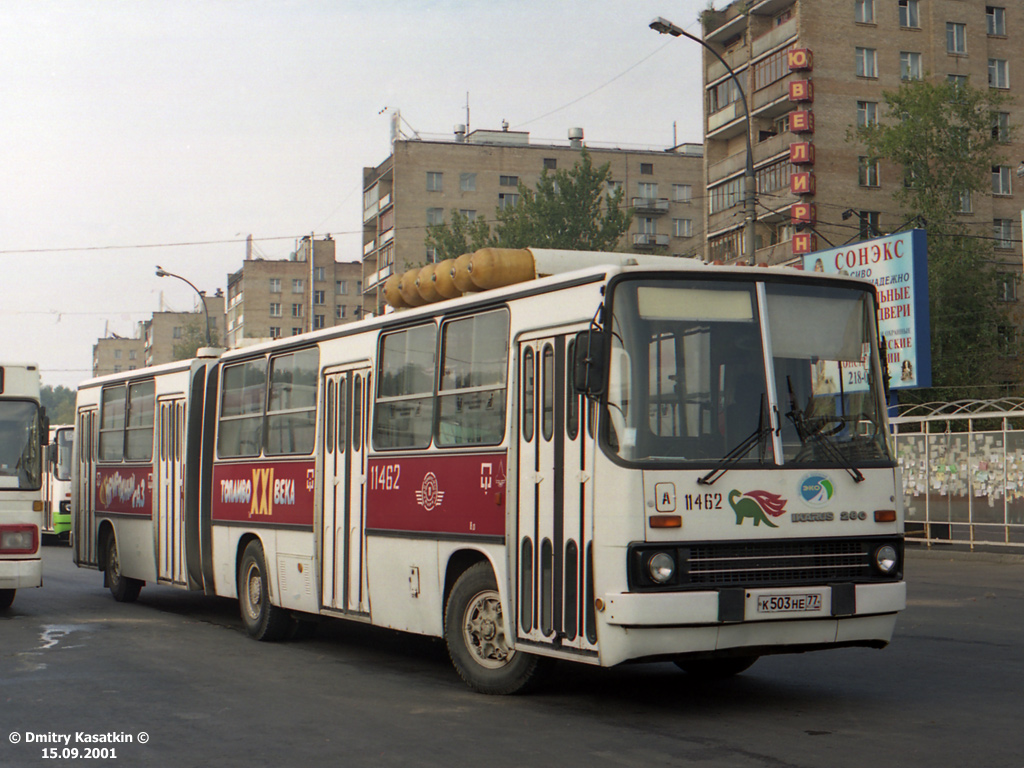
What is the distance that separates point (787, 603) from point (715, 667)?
217 cm

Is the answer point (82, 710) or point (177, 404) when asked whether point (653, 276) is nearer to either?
point (82, 710)

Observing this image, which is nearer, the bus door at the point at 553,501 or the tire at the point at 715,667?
the bus door at the point at 553,501

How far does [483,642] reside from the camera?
976 centimetres

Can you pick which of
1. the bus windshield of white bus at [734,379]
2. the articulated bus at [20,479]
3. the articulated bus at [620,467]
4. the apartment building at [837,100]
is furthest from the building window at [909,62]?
the bus windshield of white bus at [734,379]

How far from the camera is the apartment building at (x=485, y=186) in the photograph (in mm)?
91500

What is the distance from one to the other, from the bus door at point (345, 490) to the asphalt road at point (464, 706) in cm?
64

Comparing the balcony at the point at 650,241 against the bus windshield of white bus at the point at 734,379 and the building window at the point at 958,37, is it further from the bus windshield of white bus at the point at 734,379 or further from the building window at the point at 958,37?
the bus windshield of white bus at the point at 734,379

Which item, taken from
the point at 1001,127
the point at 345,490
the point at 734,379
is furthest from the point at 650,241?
the point at 734,379

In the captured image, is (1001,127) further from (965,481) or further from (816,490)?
(816,490)

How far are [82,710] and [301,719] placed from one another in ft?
5.08

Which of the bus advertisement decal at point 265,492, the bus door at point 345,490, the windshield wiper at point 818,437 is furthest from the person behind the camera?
the bus advertisement decal at point 265,492

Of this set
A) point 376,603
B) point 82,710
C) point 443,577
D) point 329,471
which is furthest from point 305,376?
point 82,710

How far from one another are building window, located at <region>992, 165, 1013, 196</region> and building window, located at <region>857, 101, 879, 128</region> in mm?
6739

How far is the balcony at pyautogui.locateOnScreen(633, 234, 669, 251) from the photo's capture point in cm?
9638
